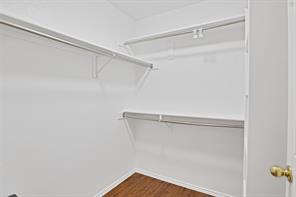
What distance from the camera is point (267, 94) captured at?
0.77 metres

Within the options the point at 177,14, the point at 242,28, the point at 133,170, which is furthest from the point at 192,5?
the point at 133,170

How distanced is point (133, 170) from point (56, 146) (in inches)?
53.7

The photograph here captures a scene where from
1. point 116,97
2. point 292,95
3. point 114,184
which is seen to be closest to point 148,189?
point 114,184

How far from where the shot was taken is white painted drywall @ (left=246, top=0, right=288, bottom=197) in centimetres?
74

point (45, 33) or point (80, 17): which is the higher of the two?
point (80, 17)

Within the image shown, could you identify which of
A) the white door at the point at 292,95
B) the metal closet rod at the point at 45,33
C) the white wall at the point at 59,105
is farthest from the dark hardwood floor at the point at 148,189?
the metal closet rod at the point at 45,33

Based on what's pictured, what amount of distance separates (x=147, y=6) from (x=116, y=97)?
4.30ft

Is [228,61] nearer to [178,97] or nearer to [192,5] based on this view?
[178,97]

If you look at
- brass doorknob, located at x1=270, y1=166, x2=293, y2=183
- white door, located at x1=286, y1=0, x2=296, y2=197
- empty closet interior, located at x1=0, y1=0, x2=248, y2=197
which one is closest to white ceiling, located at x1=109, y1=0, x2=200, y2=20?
empty closet interior, located at x1=0, y1=0, x2=248, y2=197

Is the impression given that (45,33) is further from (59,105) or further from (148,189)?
(148,189)

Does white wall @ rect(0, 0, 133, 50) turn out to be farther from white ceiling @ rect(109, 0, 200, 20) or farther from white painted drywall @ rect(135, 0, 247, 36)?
white painted drywall @ rect(135, 0, 247, 36)

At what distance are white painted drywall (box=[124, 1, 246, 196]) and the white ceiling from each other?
9cm

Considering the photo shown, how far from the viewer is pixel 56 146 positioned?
1403 millimetres

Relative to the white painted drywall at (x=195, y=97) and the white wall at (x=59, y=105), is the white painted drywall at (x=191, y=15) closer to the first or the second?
the white painted drywall at (x=195, y=97)
